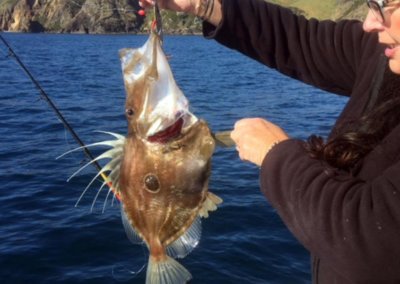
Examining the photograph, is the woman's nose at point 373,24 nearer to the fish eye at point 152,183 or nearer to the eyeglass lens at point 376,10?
the eyeglass lens at point 376,10

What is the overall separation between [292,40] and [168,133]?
1550 millimetres

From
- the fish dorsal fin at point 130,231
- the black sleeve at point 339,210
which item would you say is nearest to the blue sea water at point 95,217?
the fish dorsal fin at point 130,231

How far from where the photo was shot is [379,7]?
246 centimetres

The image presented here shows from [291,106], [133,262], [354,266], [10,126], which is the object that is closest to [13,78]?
[10,126]

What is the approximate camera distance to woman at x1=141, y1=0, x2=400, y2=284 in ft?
6.68

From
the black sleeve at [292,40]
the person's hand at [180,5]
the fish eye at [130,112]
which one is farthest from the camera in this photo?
the black sleeve at [292,40]

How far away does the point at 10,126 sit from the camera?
15.8m

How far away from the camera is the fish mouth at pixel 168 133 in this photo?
2.68 metres

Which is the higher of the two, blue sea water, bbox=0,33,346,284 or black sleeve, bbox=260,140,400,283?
black sleeve, bbox=260,140,400,283

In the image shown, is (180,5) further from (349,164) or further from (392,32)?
(349,164)

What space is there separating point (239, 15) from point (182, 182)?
151 cm

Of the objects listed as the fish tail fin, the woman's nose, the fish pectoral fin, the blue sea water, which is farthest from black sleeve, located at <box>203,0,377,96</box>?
the fish tail fin

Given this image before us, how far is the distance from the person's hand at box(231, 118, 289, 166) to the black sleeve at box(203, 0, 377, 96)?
1236mm

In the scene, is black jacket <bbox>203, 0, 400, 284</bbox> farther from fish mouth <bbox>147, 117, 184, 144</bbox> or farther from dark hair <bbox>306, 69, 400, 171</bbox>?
fish mouth <bbox>147, 117, 184, 144</bbox>
